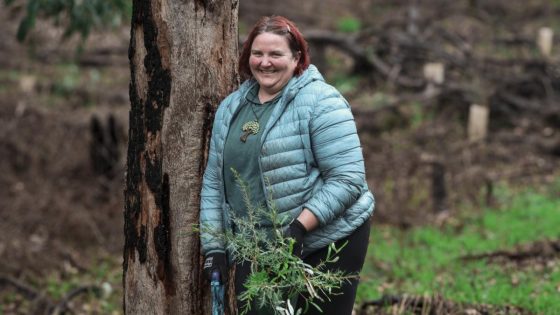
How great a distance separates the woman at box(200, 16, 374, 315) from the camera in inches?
138

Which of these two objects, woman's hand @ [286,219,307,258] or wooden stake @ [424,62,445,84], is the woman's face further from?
wooden stake @ [424,62,445,84]

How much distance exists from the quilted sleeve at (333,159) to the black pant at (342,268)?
19cm

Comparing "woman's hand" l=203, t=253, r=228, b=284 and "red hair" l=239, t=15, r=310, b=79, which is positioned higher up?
"red hair" l=239, t=15, r=310, b=79

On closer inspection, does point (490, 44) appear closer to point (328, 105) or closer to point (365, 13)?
point (365, 13)

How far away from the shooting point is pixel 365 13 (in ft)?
71.7

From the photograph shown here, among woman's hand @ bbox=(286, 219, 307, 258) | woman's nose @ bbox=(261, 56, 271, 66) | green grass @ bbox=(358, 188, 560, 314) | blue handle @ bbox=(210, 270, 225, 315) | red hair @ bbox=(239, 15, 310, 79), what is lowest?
green grass @ bbox=(358, 188, 560, 314)

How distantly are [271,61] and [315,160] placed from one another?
0.50m

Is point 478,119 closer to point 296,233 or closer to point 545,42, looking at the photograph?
point 545,42

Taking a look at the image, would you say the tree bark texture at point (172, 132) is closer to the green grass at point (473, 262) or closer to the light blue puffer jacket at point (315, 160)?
the light blue puffer jacket at point (315, 160)

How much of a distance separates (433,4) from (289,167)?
18722mm

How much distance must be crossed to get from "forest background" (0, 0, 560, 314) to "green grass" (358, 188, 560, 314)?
0.03m

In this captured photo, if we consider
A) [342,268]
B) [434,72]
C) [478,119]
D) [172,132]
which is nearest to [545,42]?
[434,72]

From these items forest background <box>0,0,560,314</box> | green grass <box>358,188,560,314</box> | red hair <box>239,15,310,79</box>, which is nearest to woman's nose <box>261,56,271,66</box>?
red hair <box>239,15,310,79</box>

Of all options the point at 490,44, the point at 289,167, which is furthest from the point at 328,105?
the point at 490,44
